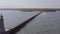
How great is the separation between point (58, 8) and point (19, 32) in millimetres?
1626

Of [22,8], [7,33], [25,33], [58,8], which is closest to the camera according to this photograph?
[7,33]

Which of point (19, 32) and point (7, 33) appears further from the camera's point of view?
point (19, 32)

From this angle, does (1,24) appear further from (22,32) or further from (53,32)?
(53,32)

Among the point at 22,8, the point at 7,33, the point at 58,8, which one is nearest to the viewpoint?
the point at 7,33

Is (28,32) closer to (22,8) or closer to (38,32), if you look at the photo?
(38,32)

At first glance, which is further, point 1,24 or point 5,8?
point 5,8

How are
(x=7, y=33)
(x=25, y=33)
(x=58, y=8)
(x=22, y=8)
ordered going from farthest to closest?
(x=22, y=8) < (x=58, y=8) < (x=25, y=33) < (x=7, y=33)

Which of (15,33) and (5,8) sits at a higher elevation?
(15,33)

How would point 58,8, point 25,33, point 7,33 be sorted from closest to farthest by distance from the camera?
point 7,33 → point 25,33 → point 58,8

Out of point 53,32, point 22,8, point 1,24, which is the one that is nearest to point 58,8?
point 22,8

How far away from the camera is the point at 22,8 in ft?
8.46

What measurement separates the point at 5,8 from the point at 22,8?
33cm

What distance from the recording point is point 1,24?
0.83 metres

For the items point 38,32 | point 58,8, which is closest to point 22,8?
point 58,8
